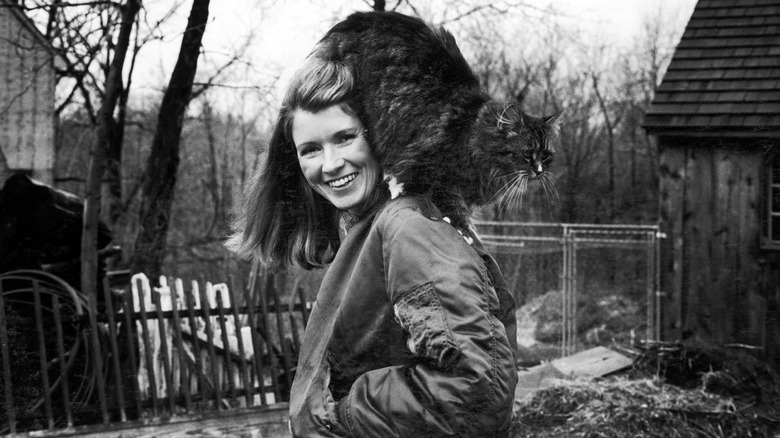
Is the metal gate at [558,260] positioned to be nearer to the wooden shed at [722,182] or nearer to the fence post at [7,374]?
the wooden shed at [722,182]

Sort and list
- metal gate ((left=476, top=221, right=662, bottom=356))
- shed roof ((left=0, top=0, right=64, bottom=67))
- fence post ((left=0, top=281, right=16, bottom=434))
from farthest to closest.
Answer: metal gate ((left=476, top=221, right=662, bottom=356))
shed roof ((left=0, top=0, right=64, bottom=67))
fence post ((left=0, top=281, right=16, bottom=434))

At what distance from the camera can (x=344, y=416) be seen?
1.41 meters

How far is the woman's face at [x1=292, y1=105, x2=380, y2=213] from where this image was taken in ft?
5.08

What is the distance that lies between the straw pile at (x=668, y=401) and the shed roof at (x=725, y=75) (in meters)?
2.01

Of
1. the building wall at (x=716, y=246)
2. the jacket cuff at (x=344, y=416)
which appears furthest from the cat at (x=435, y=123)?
the building wall at (x=716, y=246)

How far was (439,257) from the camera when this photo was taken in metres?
1.33

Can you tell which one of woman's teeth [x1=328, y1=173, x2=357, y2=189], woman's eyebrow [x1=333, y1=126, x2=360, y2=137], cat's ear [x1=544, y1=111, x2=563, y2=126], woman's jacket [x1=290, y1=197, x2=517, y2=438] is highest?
cat's ear [x1=544, y1=111, x2=563, y2=126]

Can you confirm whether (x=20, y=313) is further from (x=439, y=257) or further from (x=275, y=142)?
(x=439, y=257)

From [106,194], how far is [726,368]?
26.3ft

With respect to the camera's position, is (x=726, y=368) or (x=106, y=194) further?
(x=106, y=194)

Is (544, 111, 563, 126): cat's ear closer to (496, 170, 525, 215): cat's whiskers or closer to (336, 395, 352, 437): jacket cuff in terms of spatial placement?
(496, 170, 525, 215): cat's whiskers

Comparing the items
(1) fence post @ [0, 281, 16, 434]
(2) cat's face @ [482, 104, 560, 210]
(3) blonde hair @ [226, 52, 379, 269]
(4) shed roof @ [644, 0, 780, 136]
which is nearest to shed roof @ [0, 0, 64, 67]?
(1) fence post @ [0, 281, 16, 434]

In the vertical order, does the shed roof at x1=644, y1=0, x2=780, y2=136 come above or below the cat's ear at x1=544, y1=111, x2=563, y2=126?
above

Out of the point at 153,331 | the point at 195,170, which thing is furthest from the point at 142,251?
the point at 195,170
